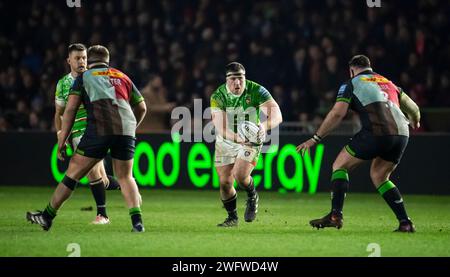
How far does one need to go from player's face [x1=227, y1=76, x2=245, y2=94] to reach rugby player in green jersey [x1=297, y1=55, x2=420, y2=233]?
1539 mm

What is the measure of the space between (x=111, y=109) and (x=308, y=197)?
7924 mm

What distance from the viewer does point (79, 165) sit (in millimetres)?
11609

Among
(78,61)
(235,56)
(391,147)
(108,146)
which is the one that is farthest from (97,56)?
(235,56)

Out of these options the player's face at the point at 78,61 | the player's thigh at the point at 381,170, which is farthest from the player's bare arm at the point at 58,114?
the player's thigh at the point at 381,170

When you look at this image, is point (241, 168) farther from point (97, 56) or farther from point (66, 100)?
point (97, 56)

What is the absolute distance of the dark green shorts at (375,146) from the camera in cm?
1192

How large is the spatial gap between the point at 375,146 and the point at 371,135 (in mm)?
144

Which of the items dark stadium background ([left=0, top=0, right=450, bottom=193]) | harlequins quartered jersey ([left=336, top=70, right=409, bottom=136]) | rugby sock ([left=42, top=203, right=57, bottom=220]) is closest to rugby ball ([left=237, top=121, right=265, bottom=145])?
harlequins quartered jersey ([left=336, top=70, right=409, bottom=136])

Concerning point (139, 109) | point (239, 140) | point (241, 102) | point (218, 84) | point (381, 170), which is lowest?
point (218, 84)

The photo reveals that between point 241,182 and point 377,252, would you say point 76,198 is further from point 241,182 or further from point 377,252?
point 377,252

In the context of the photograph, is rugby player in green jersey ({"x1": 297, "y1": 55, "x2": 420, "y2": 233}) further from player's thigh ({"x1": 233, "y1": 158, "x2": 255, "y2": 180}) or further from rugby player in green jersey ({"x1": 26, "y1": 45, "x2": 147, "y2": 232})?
rugby player in green jersey ({"x1": 26, "y1": 45, "x2": 147, "y2": 232})

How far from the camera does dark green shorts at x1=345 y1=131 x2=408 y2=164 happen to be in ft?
39.1

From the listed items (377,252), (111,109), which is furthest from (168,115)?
(377,252)

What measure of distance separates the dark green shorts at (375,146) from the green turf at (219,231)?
0.94 metres
